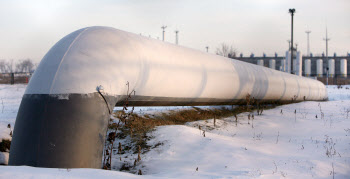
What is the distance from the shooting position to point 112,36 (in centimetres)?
517

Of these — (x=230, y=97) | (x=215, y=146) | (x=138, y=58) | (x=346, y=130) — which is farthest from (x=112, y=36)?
(x=346, y=130)

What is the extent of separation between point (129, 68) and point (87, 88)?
2.91 ft

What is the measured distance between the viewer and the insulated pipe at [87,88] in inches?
156

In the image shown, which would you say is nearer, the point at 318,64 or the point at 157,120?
the point at 157,120

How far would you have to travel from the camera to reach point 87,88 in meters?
4.33

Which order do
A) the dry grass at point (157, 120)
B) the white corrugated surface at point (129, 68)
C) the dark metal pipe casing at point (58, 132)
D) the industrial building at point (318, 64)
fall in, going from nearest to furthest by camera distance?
the dark metal pipe casing at point (58, 132) → the white corrugated surface at point (129, 68) → the dry grass at point (157, 120) → the industrial building at point (318, 64)

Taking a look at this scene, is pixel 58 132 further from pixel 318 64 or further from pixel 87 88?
pixel 318 64

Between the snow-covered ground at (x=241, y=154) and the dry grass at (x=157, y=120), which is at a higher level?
the dry grass at (x=157, y=120)

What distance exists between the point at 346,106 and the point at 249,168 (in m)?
7.96

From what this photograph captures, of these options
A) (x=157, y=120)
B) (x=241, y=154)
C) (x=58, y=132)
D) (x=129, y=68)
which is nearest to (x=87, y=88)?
(x=58, y=132)

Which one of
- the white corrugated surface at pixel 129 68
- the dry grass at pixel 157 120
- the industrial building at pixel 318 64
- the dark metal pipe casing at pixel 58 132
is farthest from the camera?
the industrial building at pixel 318 64

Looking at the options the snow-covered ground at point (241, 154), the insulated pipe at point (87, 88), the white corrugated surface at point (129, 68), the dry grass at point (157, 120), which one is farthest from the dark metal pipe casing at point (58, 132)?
the dry grass at point (157, 120)

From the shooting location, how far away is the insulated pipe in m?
3.97

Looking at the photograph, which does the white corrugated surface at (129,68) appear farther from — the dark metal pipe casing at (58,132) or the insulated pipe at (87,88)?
the dark metal pipe casing at (58,132)
